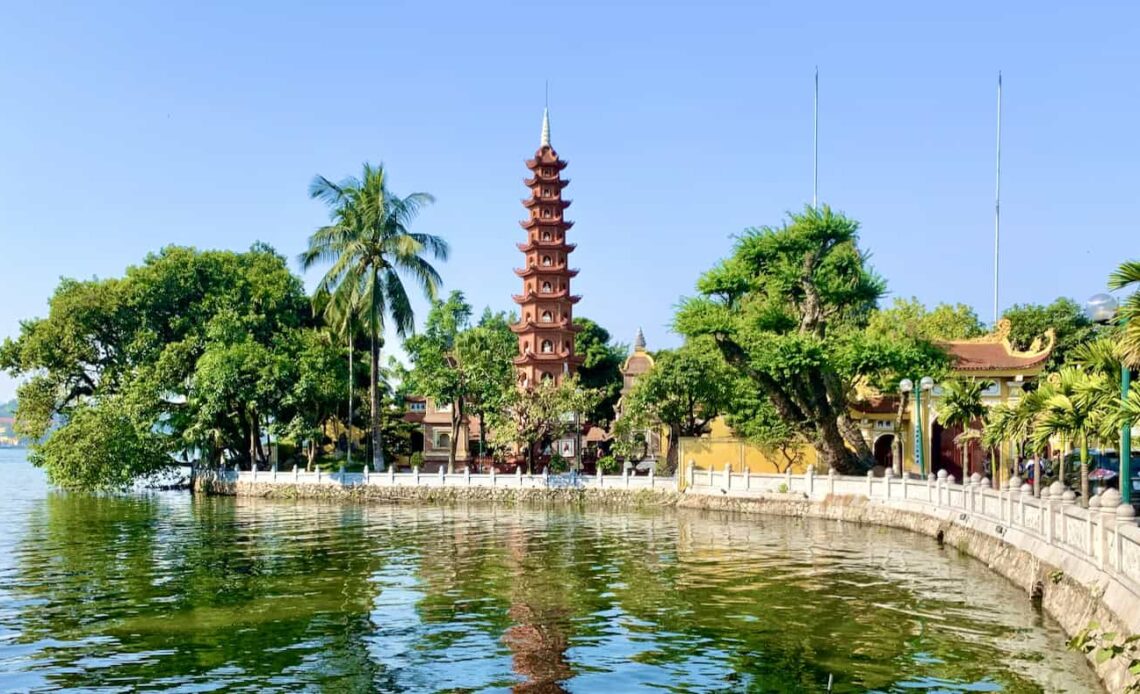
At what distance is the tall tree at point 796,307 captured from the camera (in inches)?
1358

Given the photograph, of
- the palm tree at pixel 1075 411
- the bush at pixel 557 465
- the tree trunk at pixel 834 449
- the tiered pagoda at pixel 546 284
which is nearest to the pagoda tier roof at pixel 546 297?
the tiered pagoda at pixel 546 284

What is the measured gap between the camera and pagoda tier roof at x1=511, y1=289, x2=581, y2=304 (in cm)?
5516

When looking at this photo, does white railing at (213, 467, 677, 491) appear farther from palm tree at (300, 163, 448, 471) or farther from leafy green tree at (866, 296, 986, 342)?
leafy green tree at (866, 296, 986, 342)

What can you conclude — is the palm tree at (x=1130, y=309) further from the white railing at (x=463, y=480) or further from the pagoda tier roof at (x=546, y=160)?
the pagoda tier roof at (x=546, y=160)

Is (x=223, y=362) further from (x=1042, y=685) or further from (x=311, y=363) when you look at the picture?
(x=1042, y=685)

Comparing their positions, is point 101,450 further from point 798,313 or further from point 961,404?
point 961,404

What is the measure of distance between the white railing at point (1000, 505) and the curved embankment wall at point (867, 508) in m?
0.05

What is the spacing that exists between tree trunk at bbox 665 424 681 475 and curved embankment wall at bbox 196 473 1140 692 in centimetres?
403

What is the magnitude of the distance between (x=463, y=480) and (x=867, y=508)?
57.0 feet

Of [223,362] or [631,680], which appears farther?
[223,362]

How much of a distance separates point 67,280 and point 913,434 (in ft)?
121

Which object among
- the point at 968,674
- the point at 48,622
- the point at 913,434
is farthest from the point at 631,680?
the point at 913,434

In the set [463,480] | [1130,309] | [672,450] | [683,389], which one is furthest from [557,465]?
[1130,309]

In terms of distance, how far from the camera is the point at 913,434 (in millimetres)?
40500
